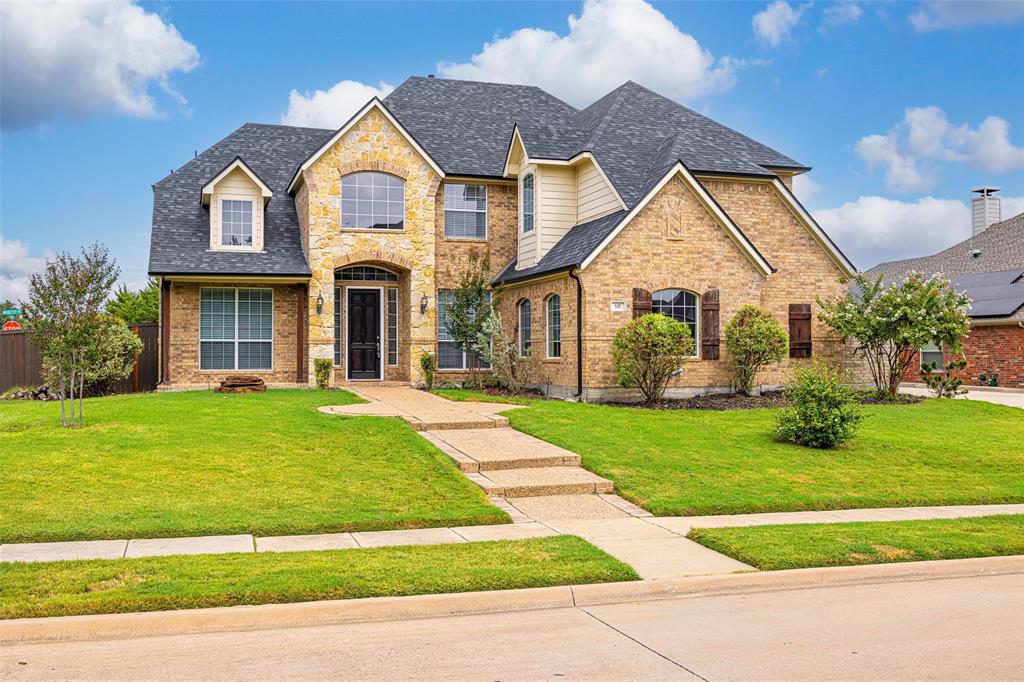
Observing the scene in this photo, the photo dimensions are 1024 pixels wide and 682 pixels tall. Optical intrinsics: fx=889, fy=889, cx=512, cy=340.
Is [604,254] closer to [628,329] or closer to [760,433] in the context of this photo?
[628,329]

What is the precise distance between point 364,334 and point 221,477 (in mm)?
13342

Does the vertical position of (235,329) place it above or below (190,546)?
above

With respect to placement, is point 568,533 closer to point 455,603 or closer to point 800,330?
point 455,603

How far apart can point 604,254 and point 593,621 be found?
46.2 ft

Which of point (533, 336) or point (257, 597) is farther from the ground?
point (533, 336)

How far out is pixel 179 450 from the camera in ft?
40.4

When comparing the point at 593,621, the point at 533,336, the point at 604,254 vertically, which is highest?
the point at 604,254

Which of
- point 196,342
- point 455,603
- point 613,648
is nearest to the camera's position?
point 613,648

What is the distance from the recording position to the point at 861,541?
28.4ft

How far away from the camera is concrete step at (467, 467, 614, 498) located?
36.5 ft

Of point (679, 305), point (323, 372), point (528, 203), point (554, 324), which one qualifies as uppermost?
point (528, 203)

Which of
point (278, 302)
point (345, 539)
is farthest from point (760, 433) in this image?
point (278, 302)

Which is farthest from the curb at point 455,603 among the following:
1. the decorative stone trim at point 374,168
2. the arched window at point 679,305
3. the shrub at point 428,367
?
the decorative stone trim at point 374,168

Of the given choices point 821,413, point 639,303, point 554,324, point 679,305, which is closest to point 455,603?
point 821,413
